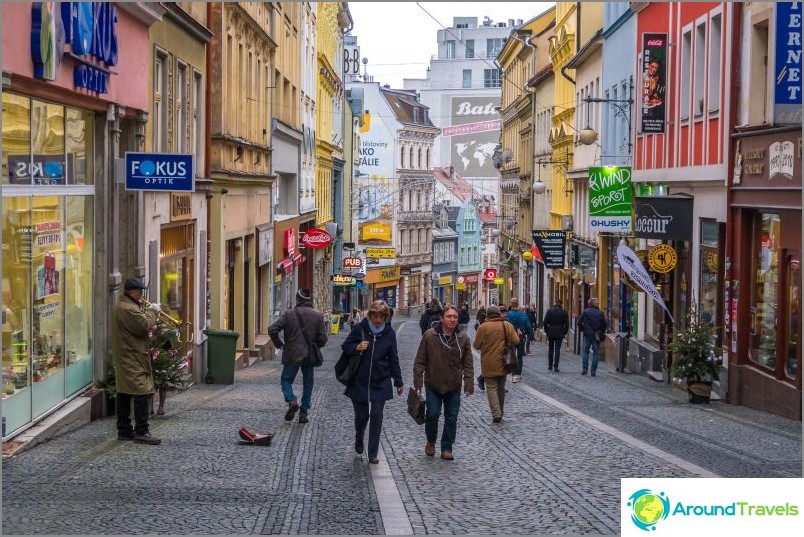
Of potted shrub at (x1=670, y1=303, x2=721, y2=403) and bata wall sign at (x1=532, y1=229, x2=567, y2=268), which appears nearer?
potted shrub at (x1=670, y1=303, x2=721, y2=403)

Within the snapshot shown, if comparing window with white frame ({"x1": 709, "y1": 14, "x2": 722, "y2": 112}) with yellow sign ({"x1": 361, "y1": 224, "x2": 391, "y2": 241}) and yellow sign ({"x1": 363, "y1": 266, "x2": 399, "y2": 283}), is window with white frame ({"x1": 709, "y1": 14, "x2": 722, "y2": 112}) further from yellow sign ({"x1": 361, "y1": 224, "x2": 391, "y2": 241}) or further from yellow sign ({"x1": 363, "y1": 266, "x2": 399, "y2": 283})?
yellow sign ({"x1": 361, "y1": 224, "x2": 391, "y2": 241})

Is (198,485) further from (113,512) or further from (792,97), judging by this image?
(792,97)

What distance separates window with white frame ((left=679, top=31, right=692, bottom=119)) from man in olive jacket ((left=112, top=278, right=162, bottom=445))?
49.5ft

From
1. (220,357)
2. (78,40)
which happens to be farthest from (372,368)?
(220,357)

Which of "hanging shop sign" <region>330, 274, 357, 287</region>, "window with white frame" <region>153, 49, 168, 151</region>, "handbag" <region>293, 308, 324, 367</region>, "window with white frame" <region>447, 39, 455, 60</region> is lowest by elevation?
"hanging shop sign" <region>330, 274, 357, 287</region>

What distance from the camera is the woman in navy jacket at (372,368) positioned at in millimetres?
13086

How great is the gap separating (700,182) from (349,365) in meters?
12.5

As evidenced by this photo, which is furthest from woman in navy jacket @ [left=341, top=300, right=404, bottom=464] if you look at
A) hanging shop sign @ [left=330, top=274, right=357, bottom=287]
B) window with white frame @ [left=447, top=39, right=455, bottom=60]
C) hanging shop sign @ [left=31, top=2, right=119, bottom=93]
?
window with white frame @ [left=447, top=39, right=455, bottom=60]

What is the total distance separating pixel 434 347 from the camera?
1367cm

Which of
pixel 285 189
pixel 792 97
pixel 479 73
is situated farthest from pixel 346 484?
pixel 479 73

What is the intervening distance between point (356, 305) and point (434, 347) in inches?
2849

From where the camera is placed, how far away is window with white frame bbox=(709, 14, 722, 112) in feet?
75.3

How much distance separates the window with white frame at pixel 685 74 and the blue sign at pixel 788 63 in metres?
7.91

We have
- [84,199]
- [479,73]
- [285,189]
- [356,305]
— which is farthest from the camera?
[479,73]
